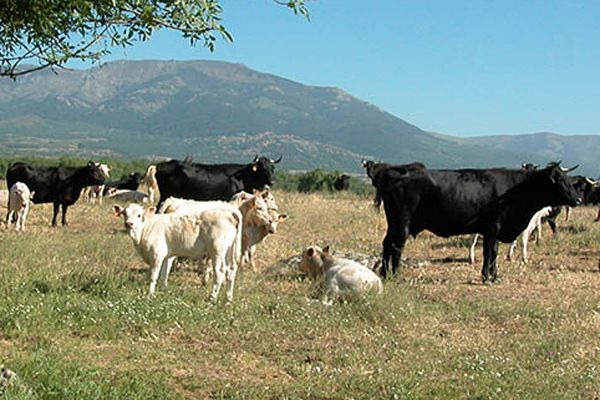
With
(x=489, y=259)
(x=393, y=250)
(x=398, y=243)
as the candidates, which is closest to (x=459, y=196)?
(x=489, y=259)

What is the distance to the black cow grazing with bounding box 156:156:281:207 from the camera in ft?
73.4

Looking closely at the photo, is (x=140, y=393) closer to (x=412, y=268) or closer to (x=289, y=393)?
(x=289, y=393)

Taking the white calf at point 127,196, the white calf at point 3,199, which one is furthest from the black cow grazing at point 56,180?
the white calf at point 127,196

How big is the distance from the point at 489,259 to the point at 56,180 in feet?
46.3

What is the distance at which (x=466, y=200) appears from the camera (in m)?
15.3

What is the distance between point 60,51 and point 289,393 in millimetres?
4416

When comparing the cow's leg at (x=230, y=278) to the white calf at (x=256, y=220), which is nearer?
the cow's leg at (x=230, y=278)

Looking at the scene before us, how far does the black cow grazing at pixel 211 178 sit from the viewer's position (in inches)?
880

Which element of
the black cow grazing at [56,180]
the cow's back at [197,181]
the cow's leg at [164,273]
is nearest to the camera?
the cow's leg at [164,273]

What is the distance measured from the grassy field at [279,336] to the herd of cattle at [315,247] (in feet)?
1.67

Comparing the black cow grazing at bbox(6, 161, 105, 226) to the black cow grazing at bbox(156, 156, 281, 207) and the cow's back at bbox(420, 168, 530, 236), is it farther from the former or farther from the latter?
the cow's back at bbox(420, 168, 530, 236)

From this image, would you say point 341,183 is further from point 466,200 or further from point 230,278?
point 230,278

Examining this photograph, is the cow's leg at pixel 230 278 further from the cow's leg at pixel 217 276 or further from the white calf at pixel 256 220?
the white calf at pixel 256 220

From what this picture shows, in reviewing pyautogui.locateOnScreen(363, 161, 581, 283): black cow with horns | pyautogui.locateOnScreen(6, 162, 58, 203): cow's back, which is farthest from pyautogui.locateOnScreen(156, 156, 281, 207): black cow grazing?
pyautogui.locateOnScreen(363, 161, 581, 283): black cow with horns
